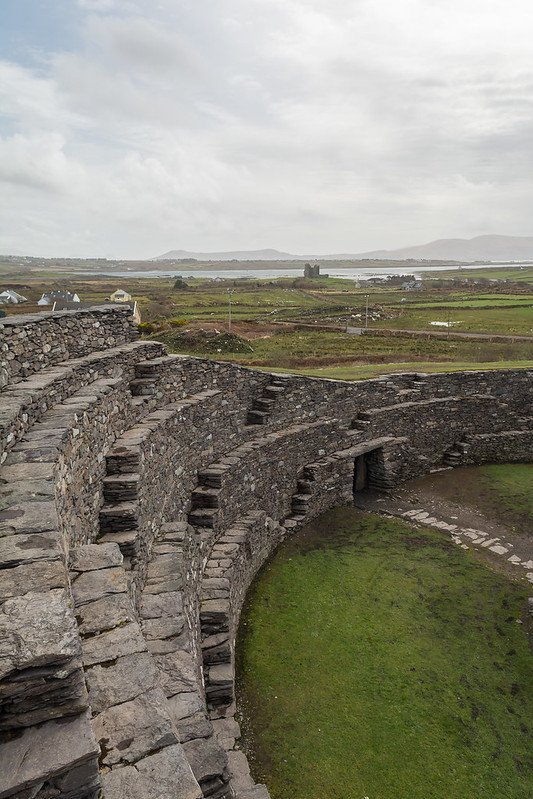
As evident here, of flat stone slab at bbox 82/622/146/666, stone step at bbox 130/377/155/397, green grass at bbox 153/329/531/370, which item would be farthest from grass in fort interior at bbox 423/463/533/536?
green grass at bbox 153/329/531/370

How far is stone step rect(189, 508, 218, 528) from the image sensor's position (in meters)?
12.9

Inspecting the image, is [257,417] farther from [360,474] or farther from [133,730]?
[133,730]

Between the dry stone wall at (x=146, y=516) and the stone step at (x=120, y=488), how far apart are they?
0.03 m

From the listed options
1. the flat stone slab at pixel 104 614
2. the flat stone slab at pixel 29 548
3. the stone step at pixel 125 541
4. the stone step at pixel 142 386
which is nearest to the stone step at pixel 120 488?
the stone step at pixel 125 541

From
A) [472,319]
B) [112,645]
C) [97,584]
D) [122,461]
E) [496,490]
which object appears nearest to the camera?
[112,645]

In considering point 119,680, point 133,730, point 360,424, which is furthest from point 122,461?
point 360,424

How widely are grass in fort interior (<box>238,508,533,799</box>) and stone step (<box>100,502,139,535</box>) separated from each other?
12.4ft

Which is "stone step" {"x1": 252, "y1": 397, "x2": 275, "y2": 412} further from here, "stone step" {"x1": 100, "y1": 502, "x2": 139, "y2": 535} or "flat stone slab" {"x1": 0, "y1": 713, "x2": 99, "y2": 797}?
"flat stone slab" {"x1": 0, "y1": 713, "x2": 99, "y2": 797}

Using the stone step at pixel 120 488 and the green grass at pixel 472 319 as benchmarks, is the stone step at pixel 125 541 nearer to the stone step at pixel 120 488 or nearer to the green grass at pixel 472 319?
the stone step at pixel 120 488

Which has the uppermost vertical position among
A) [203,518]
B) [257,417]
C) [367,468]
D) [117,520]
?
[117,520]

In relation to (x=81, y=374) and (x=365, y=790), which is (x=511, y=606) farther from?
(x=81, y=374)

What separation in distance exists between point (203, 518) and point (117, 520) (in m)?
4.16

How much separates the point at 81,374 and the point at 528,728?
1028 cm

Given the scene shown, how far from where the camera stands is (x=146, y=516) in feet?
33.0
